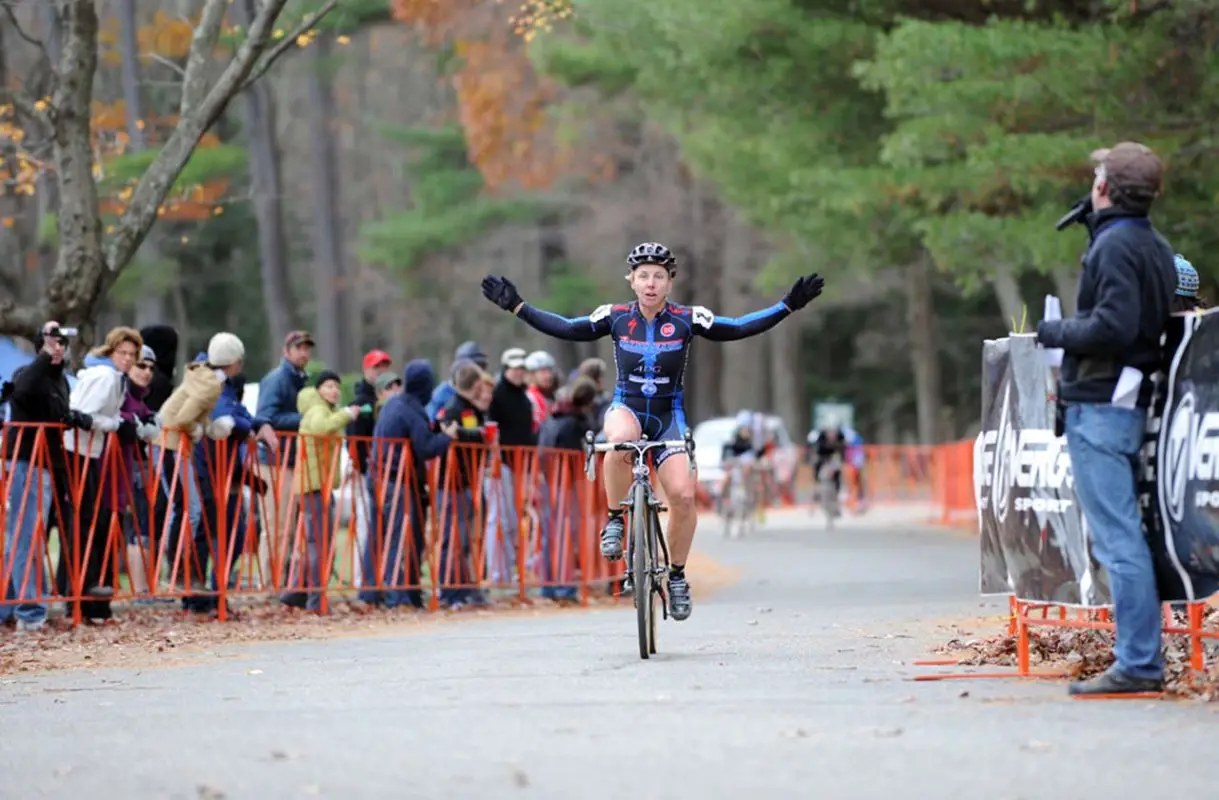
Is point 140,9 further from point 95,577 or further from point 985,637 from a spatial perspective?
point 985,637

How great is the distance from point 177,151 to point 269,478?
16.7 feet

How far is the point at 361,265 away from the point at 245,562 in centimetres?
5599

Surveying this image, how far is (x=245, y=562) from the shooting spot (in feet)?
54.8

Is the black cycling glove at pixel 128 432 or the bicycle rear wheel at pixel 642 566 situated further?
the black cycling glove at pixel 128 432

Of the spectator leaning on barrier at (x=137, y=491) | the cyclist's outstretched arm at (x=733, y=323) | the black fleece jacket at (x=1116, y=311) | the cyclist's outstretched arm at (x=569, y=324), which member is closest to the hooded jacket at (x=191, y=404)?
the spectator leaning on barrier at (x=137, y=491)

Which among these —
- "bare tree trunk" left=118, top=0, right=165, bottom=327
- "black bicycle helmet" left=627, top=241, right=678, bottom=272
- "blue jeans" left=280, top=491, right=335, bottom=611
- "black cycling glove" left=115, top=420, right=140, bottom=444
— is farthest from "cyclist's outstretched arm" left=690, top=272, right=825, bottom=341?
"bare tree trunk" left=118, top=0, right=165, bottom=327

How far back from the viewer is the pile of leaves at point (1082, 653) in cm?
976

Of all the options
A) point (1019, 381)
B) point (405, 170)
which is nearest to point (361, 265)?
point (405, 170)

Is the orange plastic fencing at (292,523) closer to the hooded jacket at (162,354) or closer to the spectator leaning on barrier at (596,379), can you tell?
the spectator leaning on barrier at (596,379)

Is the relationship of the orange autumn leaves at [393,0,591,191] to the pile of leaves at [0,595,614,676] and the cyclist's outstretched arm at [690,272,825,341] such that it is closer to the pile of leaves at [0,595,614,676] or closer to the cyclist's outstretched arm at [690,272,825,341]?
the pile of leaves at [0,595,614,676]

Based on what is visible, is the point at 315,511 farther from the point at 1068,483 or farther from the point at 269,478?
the point at 1068,483

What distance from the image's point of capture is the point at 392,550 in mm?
17984

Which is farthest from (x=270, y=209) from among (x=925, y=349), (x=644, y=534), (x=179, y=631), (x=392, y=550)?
(x=644, y=534)

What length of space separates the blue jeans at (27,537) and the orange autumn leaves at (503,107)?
1457 inches
